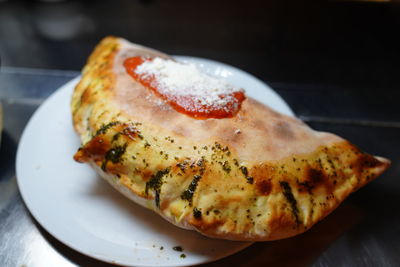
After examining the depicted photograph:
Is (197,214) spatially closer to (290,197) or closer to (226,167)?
(226,167)

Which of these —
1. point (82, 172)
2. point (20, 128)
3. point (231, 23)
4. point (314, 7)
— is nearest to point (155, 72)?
point (82, 172)

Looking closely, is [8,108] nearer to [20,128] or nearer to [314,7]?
[20,128]

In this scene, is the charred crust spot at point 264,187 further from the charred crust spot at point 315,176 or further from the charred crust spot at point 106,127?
the charred crust spot at point 106,127

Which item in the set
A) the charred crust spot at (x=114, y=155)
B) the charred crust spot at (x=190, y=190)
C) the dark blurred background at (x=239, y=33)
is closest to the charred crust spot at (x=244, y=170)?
the charred crust spot at (x=190, y=190)

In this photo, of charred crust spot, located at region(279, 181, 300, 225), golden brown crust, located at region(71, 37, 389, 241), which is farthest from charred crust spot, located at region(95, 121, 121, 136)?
charred crust spot, located at region(279, 181, 300, 225)

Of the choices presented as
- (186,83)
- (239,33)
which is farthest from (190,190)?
(239,33)

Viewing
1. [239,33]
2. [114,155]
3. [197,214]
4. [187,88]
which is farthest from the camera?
[239,33]

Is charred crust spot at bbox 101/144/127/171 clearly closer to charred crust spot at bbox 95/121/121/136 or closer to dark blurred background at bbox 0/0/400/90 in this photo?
charred crust spot at bbox 95/121/121/136

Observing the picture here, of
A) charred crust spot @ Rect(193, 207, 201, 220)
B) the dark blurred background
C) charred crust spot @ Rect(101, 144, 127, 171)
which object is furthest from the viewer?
the dark blurred background
